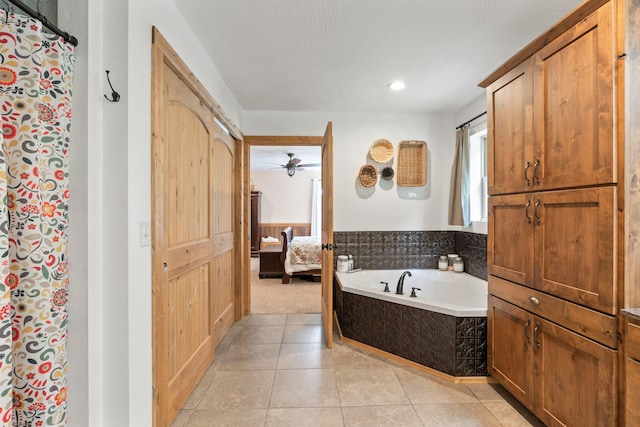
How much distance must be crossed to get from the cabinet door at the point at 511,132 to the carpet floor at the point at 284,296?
8.69 ft

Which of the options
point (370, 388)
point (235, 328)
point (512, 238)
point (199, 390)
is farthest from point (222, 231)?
point (512, 238)

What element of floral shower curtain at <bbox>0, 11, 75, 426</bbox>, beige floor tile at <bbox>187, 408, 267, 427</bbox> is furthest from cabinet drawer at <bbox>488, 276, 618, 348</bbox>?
floral shower curtain at <bbox>0, 11, 75, 426</bbox>

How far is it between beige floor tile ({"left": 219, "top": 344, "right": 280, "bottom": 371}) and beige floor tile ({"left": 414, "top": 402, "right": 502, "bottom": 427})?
1180mm

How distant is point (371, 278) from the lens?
3438mm

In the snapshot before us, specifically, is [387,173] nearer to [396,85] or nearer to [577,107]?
[396,85]

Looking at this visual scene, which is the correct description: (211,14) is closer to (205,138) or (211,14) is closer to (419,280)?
(205,138)

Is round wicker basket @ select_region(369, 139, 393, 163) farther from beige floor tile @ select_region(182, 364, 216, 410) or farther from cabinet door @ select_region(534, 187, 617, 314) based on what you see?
beige floor tile @ select_region(182, 364, 216, 410)

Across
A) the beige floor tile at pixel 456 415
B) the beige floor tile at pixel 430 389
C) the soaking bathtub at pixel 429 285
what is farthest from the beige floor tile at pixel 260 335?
the beige floor tile at pixel 456 415

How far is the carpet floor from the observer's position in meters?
3.88

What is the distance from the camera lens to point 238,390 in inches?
83.4

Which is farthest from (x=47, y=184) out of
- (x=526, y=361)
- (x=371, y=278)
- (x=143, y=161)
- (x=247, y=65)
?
(x=371, y=278)

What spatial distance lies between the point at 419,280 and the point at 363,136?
1.85m

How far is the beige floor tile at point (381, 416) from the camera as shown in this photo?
178 cm

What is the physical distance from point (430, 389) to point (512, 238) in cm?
119
